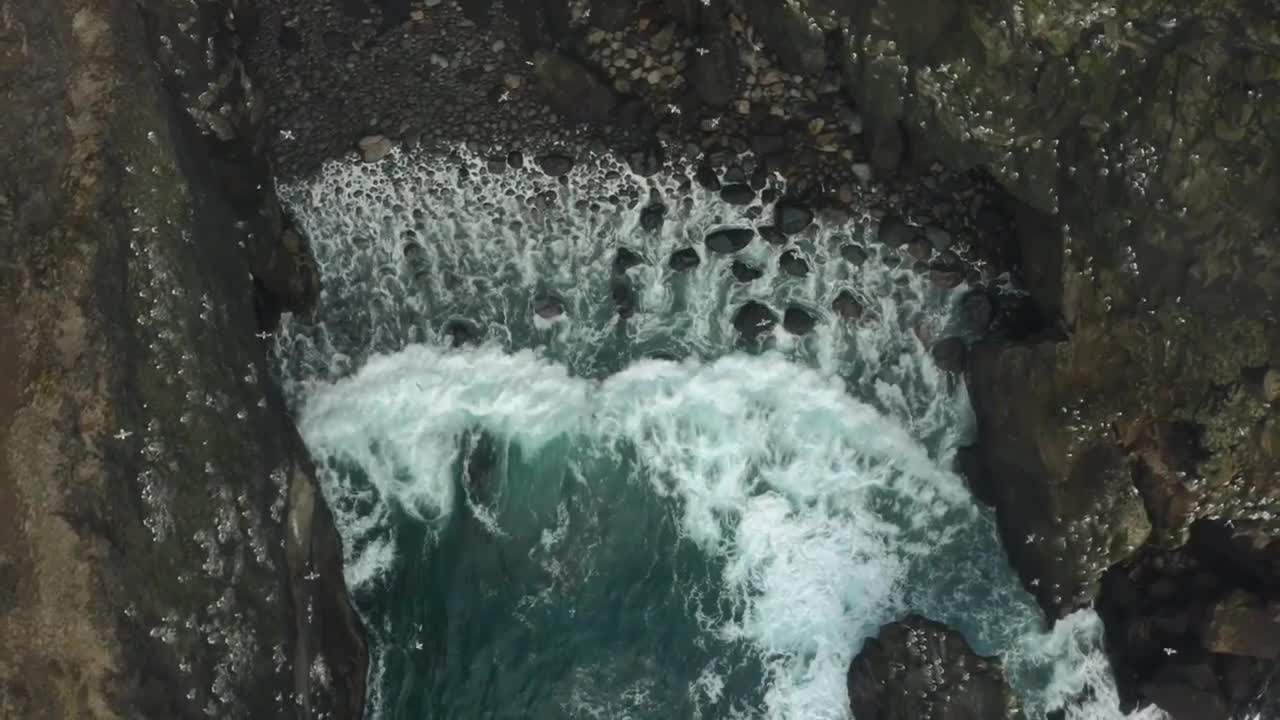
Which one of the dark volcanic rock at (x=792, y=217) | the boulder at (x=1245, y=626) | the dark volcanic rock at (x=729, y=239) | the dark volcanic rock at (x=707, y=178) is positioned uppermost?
the dark volcanic rock at (x=707, y=178)

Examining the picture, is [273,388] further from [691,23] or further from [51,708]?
[691,23]

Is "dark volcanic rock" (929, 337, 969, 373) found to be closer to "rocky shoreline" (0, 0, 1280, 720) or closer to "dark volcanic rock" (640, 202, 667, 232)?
"rocky shoreline" (0, 0, 1280, 720)

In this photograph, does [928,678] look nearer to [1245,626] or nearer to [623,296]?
[1245,626]

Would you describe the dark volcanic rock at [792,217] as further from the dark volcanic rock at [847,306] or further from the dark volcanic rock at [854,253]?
the dark volcanic rock at [847,306]

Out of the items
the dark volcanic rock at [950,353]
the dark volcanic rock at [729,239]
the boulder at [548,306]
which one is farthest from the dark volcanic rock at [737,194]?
the dark volcanic rock at [950,353]

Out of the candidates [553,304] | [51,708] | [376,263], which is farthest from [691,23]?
[51,708]

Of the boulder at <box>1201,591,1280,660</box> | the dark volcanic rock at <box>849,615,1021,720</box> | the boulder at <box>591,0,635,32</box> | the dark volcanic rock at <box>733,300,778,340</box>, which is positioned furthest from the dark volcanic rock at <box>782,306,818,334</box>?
the boulder at <box>1201,591,1280,660</box>
